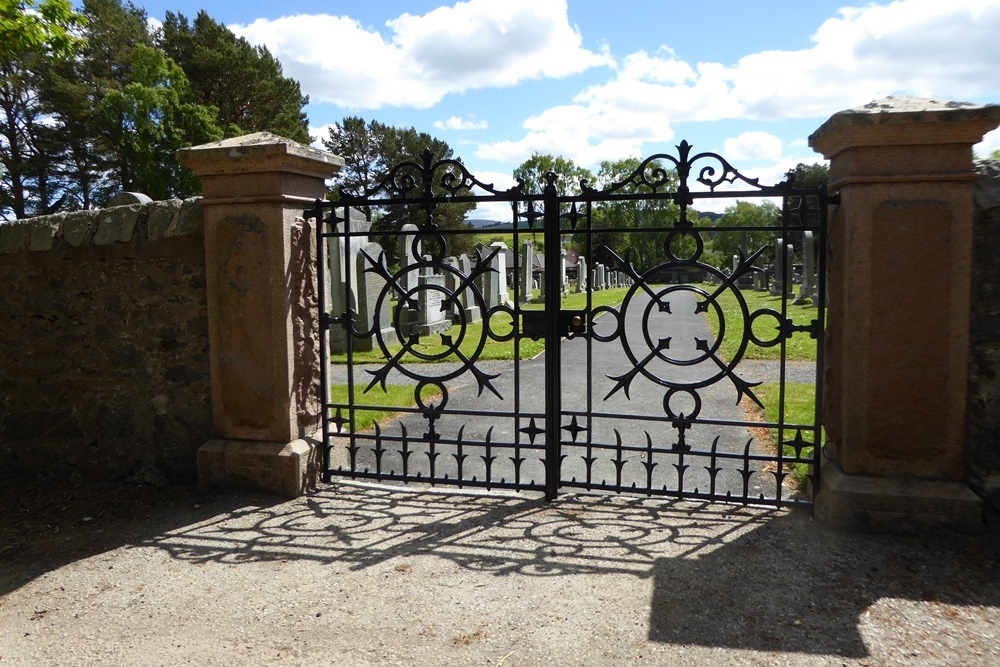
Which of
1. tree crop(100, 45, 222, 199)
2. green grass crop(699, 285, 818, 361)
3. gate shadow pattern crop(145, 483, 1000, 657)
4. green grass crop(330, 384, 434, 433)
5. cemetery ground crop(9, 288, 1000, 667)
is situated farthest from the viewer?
tree crop(100, 45, 222, 199)

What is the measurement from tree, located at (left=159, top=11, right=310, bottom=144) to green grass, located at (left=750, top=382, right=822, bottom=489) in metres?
26.4

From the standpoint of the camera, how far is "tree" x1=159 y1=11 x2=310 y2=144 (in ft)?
94.0

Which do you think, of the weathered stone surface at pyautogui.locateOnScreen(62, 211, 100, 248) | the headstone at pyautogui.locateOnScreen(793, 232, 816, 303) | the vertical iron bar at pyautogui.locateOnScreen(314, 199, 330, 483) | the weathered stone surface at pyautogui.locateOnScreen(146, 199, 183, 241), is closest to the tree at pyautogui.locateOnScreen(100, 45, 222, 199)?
the headstone at pyautogui.locateOnScreen(793, 232, 816, 303)

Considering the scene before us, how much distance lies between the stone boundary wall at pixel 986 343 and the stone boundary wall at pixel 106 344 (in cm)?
418

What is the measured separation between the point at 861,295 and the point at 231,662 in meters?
3.16

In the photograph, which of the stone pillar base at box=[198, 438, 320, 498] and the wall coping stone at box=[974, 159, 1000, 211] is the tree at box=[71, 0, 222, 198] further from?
the wall coping stone at box=[974, 159, 1000, 211]

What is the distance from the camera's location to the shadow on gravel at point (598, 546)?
271 centimetres

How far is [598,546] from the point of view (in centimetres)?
335

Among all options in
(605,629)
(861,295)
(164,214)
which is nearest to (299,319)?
(164,214)

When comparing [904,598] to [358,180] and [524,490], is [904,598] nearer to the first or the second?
[524,490]

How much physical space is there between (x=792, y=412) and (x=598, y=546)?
351 centimetres

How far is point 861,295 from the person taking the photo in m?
3.27

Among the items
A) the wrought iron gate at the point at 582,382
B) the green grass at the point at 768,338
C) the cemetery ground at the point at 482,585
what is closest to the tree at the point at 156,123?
the wrought iron gate at the point at 582,382

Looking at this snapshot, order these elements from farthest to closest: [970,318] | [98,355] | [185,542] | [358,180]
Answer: [358,180]
[98,355]
[185,542]
[970,318]
